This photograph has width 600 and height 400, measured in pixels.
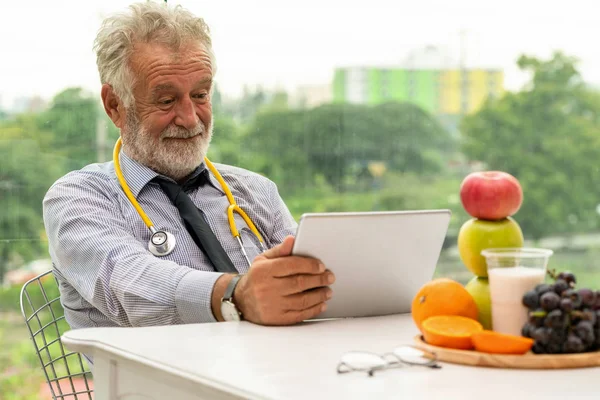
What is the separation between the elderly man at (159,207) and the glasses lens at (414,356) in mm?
345

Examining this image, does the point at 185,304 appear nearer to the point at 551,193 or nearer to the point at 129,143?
the point at 129,143

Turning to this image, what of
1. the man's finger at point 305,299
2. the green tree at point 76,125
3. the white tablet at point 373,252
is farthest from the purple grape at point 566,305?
the green tree at point 76,125

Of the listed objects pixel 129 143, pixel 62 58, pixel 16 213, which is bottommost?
pixel 16 213

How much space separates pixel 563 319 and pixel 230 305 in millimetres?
646

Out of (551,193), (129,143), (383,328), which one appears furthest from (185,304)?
(551,193)

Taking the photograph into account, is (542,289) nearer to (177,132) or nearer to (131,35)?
(177,132)

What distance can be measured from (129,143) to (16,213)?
41.6 inches

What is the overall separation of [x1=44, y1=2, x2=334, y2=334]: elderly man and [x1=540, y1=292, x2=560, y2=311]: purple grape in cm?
46

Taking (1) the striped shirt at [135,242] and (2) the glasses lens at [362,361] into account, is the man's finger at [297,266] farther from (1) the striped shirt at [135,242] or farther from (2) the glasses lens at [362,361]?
(2) the glasses lens at [362,361]

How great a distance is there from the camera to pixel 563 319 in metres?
1.17

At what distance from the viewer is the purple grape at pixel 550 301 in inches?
45.4

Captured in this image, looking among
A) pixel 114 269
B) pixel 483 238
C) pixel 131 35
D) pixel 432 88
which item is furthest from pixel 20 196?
pixel 483 238

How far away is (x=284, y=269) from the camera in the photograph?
1.50m

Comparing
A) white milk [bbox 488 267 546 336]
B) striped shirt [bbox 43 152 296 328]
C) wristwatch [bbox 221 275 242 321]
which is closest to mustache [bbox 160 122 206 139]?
striped shirt [bbox 43 152 296 328]
